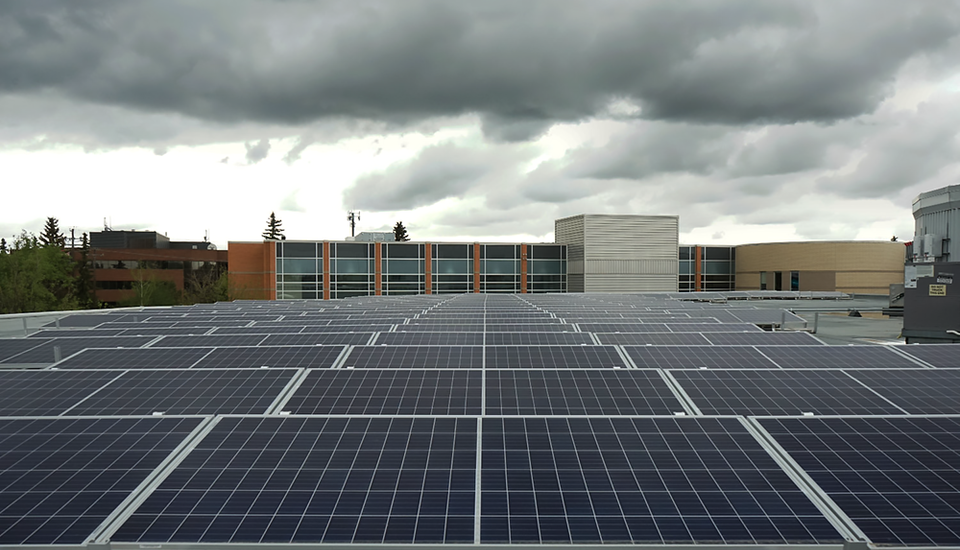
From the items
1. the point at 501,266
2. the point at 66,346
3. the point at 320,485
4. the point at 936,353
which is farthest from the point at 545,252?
the point at 320,485

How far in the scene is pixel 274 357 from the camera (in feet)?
40.8

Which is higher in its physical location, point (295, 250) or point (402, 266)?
point (295, 250)

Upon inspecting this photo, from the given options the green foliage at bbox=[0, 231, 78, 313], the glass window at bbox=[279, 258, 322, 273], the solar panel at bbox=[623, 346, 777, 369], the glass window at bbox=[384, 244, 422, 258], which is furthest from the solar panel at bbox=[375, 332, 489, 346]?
the green foliage at bbox=[0, 231, 78, 313]

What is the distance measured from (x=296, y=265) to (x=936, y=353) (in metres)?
65.3

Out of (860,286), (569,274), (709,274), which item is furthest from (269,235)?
(860,286)

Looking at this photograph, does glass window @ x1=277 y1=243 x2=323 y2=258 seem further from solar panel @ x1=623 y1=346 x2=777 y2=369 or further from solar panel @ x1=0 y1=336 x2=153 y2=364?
solar panel @ x1=623 y1=346 x2=777 y2=369

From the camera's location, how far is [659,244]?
76.5 meters

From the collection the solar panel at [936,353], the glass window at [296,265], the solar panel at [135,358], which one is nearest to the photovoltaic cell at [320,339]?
the solar panel at [135,358]

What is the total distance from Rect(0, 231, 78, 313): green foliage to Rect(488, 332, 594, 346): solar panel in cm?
6894

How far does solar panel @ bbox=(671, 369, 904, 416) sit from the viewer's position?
25.8ft

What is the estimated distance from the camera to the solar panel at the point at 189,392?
796 cm

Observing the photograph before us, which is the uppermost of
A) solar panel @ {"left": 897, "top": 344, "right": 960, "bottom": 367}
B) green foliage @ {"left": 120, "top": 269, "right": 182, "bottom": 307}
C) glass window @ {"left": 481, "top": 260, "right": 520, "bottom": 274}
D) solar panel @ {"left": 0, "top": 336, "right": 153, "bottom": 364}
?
glass window @ {"left": 481, "top": 260, "right": 520, "bottom": 274}

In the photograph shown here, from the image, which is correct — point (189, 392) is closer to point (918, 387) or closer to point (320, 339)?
point (320, 339)

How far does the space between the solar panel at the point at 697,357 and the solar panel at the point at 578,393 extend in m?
2.58
